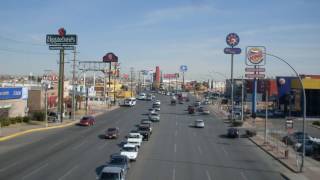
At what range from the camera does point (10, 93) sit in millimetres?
67000

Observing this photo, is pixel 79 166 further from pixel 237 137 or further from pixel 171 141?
pixel 237 137

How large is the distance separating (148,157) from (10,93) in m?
34.6

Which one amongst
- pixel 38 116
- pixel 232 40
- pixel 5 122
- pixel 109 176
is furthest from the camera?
pixel 232 40

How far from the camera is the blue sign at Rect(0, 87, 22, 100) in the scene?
A: 6433cm

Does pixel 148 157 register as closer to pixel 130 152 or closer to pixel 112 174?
pixel 130 152

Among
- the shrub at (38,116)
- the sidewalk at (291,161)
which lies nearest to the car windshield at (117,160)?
the sidewalk at (291,161)

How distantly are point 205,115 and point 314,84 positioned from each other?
73.2 ft

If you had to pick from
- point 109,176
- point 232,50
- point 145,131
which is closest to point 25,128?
point 145,131

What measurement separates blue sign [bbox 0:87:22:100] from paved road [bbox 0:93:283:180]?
10895 mm

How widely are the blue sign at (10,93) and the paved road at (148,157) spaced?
10.9 m

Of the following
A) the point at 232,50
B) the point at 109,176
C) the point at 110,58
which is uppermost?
the point at 110,58

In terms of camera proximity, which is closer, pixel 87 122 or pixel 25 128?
pixel 25 128

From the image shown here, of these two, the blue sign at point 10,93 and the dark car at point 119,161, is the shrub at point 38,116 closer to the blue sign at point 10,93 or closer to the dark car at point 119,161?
the blue sign at point 10,93

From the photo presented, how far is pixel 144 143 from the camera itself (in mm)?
48312
